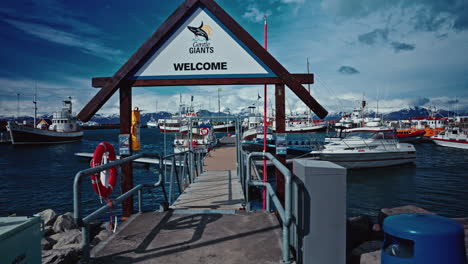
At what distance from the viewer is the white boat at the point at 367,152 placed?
74.0 feet

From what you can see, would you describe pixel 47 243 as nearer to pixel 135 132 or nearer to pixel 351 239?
pixel 135 132

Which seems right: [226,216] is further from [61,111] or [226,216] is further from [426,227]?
[61,111]

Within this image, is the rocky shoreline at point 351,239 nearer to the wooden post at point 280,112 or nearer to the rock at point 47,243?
the rock at point 47,243

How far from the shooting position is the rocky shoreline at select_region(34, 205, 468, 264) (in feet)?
16.4

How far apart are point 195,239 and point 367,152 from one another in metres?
21.8

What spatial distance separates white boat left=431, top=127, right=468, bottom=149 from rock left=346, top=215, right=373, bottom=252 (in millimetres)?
43944

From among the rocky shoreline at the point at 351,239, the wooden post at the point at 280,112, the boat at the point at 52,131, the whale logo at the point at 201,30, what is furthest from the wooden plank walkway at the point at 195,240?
the boat at the point at 52,131

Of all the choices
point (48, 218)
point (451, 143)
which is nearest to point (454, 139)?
point (451, 143)

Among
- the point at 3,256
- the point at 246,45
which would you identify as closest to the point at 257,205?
the point at 246,45

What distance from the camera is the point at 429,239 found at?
2.93 meters

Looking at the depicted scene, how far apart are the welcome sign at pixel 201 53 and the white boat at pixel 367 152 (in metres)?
18.2

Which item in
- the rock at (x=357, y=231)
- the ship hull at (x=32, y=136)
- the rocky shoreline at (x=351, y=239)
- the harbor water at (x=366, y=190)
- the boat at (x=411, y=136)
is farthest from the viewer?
the ship hull at (x=32, y=136)

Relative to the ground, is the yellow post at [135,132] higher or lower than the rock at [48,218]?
higher

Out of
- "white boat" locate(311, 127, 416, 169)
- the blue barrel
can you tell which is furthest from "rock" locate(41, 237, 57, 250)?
"white boat" locate(311, 127, 416, 169)
